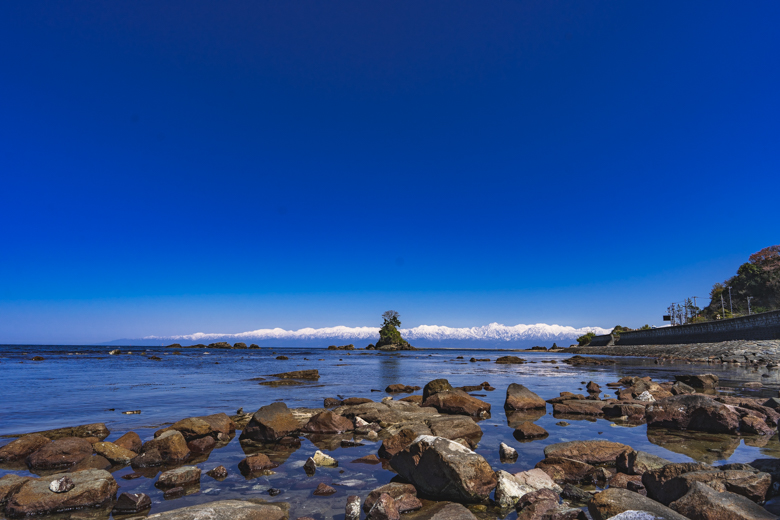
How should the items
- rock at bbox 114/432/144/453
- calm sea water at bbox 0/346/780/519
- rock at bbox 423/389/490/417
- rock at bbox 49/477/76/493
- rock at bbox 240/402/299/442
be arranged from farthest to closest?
rock at bbox 423/389/490/417 < rock at bbox 240/402/299/442 < rock at bbox 114/432/144/453 < calm sea water at bbox 0/346/780/519 < rock at bbox 49/477/76/493

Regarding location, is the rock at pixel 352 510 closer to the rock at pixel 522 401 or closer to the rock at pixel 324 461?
the rock at pixel 324 461

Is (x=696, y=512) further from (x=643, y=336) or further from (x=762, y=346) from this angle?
(x=643, y=336)

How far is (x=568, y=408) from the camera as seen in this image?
1477 centimetres

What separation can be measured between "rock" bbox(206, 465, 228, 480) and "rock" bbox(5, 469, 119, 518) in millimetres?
1577

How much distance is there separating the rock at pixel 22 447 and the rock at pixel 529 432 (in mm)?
11883

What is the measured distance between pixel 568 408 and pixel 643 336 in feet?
342

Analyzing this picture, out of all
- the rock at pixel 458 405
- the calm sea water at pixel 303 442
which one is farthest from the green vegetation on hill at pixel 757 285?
the rock at pixel 458 405

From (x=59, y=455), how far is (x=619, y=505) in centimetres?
1101

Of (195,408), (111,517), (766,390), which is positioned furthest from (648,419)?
(195,408)

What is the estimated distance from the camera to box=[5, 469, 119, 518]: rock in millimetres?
6211

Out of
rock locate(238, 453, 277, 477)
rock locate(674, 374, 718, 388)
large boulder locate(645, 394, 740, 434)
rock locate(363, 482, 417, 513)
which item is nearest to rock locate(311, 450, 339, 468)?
rock locate(238, 453, 277, 477)

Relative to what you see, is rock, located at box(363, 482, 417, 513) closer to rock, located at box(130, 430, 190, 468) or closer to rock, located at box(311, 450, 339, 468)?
rock, located at box(311, 450, 339, 468)

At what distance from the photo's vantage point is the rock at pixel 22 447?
886cm

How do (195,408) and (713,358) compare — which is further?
(713,358)
